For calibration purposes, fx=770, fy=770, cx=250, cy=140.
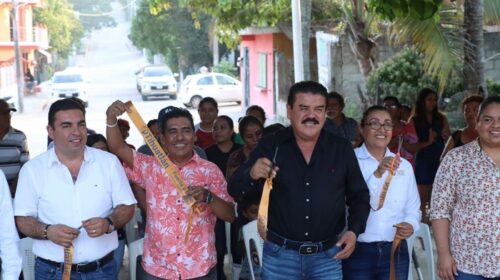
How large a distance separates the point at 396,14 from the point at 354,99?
1206cm

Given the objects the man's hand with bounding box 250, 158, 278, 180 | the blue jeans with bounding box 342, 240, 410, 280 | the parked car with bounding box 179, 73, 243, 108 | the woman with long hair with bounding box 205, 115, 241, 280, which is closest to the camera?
the man's hand with bounding box 250, 158, 278, 180

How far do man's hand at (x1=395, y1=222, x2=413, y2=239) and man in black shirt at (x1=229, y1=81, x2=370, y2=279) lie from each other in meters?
0.43

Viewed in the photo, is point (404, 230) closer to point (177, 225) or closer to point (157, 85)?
point (177, 225)

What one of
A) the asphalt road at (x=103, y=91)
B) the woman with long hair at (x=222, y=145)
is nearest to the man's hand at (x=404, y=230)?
the woman with long hair at (x=222, y=145)

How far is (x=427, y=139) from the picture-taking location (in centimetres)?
875

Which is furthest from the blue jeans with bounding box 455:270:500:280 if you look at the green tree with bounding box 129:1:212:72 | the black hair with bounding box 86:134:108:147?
the green tree with bounding box 129:1:212:72

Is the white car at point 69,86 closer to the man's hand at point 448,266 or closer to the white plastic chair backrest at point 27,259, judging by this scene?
the white plastic chair backrest at point 27,259

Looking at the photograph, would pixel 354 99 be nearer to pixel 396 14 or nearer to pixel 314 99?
pixel 396 14

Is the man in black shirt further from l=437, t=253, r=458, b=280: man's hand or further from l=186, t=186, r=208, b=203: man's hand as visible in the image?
l=437, t=253, r=458, b=280: man's hand

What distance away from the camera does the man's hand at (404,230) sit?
15.6ft

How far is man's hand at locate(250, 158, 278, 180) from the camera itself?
161 inches

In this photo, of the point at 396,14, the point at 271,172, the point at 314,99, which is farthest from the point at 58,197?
the point at 396,14

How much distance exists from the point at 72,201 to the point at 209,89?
95.0ft

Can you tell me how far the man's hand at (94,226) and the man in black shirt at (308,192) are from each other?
0.76 metres
